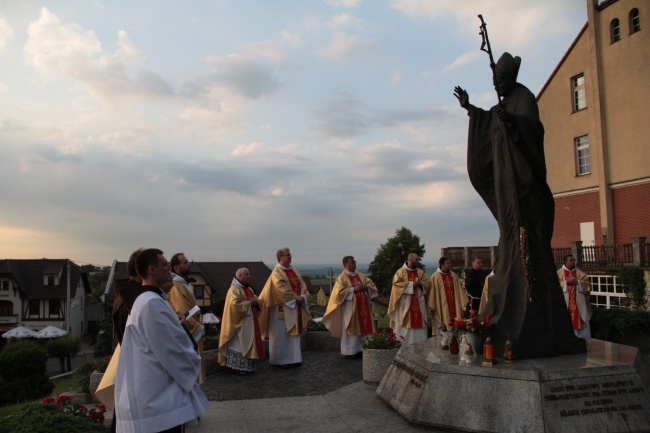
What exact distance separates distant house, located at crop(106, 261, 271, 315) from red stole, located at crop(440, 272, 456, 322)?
35726 mm

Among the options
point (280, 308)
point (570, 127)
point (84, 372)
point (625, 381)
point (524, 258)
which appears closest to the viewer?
point (625, 381)

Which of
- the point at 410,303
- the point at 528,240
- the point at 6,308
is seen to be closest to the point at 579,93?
the point at 410,303

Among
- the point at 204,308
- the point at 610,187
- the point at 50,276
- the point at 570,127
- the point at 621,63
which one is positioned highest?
the point at 621,63

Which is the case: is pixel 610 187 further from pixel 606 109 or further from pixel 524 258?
pixel 524 258

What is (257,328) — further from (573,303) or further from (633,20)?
(633,20)

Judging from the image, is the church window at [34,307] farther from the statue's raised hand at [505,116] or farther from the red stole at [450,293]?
the statue's raised hand at [505,116]

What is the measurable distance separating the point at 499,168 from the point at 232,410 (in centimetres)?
515

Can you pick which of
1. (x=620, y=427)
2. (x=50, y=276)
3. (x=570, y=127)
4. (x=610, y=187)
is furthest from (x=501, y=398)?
(x=50, y=276)

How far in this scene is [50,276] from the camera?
166 feet

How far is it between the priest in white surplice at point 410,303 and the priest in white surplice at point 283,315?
2.11m

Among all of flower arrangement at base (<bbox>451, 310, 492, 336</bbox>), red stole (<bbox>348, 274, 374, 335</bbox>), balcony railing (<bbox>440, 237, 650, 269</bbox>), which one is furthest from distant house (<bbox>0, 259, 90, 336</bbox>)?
flower arrangement at base (<bbox>451, 310, 492, 336</bbox>)

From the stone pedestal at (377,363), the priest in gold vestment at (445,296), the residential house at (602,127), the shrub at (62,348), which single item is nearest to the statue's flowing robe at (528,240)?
the stone pedestal at (377,363)

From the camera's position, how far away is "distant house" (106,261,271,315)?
1902 inches

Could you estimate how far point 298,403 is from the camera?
7684 mm
